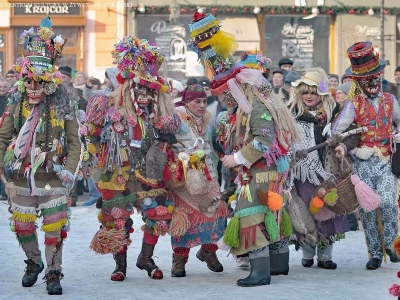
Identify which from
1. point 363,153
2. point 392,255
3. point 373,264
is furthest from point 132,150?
point 392,255

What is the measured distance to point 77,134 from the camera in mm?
7625

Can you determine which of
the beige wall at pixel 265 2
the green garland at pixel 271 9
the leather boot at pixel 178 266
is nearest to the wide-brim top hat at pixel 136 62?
the leather boot at pixel 178 266

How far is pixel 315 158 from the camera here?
28.9ft

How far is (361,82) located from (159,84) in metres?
1.93

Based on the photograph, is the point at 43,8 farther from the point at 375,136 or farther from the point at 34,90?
the point at 34,90

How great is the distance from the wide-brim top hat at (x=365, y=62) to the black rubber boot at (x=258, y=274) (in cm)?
205

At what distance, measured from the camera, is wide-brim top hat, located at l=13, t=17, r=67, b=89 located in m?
7.49

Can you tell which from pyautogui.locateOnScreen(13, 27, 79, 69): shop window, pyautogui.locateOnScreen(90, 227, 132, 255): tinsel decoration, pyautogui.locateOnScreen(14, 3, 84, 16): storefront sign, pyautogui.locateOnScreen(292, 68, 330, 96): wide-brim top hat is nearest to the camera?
pyautogui.locateOnScreen(90, 227, 132, 255): tinsel decoration

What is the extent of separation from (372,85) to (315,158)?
2.75ft

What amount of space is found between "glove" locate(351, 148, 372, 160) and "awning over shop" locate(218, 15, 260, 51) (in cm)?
1645

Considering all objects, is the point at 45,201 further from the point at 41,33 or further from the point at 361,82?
the point at 361,82

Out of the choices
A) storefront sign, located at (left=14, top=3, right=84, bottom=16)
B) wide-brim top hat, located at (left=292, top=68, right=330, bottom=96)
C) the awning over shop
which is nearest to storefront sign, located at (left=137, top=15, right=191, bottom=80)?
the awning over shop

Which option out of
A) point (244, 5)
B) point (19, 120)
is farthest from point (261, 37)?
point (19, 120)

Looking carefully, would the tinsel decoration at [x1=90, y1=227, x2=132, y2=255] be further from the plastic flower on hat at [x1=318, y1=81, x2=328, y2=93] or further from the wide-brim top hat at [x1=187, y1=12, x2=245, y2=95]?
the plastic flower on hat at [x1=318, y1=81, x2=328, y2=93]
